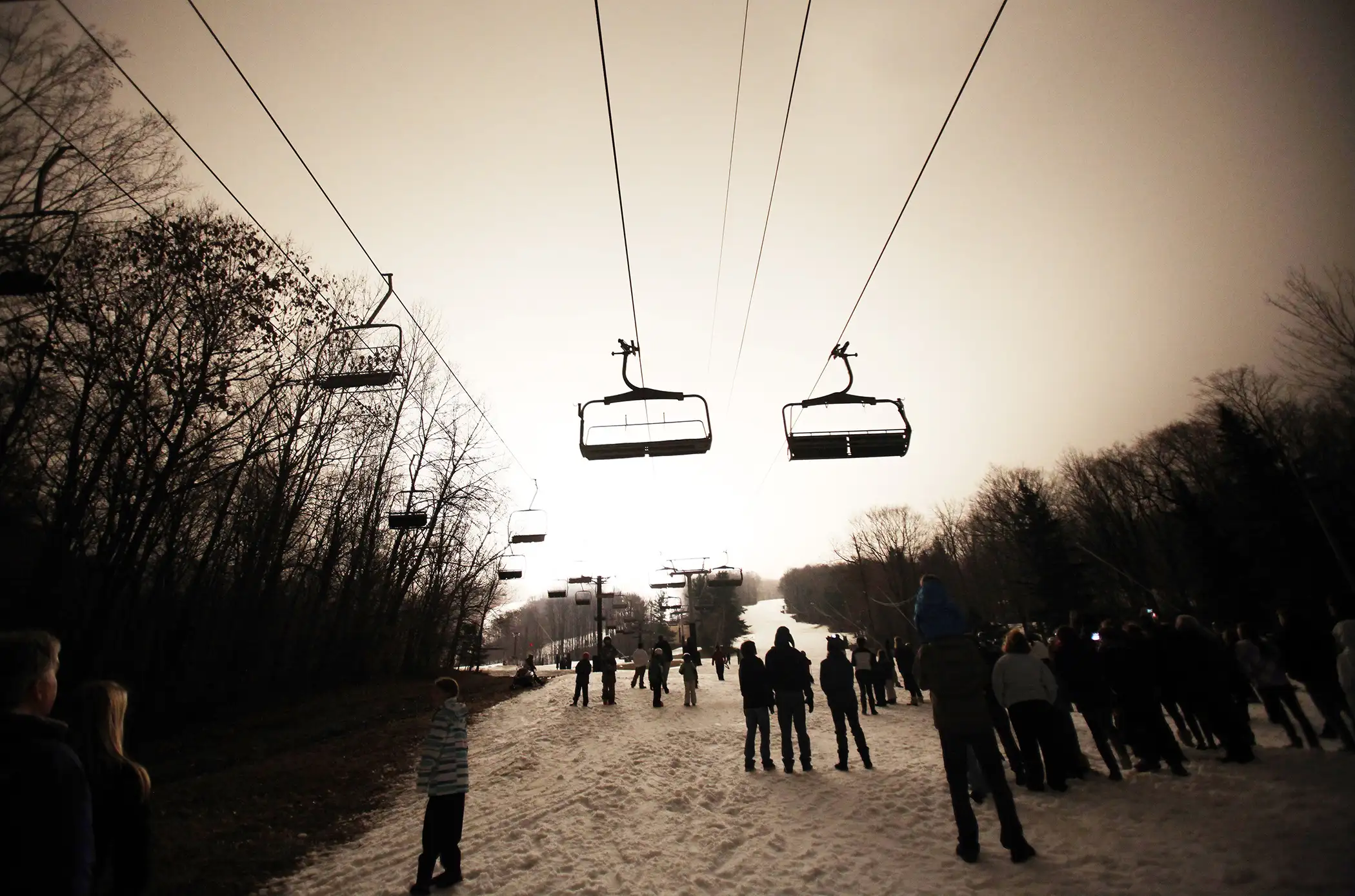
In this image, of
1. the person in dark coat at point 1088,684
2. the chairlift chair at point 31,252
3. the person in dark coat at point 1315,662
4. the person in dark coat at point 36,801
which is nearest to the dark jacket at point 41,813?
the person in dark coat at point 36,801

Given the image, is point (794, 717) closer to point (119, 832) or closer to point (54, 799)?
point (119, 832)

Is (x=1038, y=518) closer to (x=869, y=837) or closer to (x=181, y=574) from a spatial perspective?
(x=869, y=837)

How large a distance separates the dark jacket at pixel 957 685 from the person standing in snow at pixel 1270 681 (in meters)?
5.27

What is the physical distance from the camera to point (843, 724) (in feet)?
28.9

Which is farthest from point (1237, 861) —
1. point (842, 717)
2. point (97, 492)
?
point (97, 492)

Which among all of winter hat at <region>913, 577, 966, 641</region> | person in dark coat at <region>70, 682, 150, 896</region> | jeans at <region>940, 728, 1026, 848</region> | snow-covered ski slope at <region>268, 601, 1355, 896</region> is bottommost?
snow-covered ski slope at <region>268, 601, 1355, 896</region>

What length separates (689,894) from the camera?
191 inches

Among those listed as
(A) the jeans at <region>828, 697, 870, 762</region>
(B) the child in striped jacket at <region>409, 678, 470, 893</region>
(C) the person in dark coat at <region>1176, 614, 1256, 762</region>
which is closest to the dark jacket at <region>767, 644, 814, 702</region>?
(A) the jeans at <region>828, 697, 870, 762</region>

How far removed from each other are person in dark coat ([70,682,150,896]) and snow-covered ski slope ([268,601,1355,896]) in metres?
3.22

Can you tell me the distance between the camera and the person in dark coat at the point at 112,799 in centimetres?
266

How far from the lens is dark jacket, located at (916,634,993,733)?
5.16 metres

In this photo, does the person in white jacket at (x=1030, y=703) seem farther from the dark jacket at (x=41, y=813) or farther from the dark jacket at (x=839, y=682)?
the dark jacket at (x=41, y=813)

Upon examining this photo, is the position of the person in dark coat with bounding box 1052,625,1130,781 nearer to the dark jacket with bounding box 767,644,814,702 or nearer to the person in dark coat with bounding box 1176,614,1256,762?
the person in dark coat with bounding box 1176,614,1256,762

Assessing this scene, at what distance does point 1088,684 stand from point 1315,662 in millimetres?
2859
